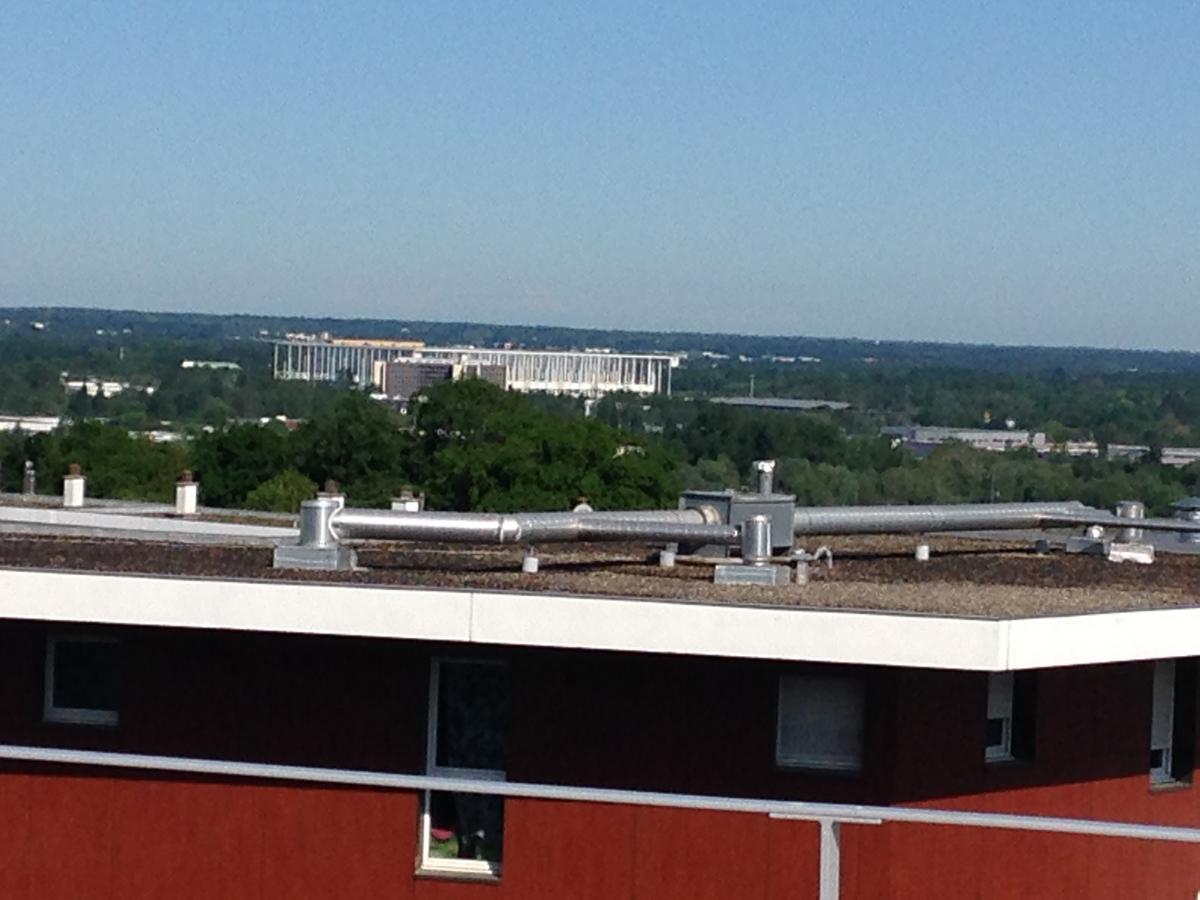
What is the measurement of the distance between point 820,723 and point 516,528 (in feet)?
9.02

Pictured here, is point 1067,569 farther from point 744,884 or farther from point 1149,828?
point 1149,828

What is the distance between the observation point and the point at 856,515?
17.3 metres

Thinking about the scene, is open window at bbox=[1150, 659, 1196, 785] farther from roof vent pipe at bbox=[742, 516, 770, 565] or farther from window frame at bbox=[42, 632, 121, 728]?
window frame at bbox=[42, 632, 121, 728]

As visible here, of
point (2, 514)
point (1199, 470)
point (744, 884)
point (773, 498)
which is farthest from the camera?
point (1199, 470)

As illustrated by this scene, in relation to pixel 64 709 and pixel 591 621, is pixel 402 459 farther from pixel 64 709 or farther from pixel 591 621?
Result: pixel 591 621

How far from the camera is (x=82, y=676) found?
549 inches

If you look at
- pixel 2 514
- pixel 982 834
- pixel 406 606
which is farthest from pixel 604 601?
pixel 2 514

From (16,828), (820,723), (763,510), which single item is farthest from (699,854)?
(763,510)

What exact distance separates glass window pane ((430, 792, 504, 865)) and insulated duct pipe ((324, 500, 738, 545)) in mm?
2115

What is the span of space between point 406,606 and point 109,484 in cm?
6244

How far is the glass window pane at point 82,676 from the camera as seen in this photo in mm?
13906

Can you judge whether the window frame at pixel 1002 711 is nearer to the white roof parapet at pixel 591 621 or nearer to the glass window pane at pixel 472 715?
the white roof parapet at pixel 591 621

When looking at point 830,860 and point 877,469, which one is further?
point 877,469

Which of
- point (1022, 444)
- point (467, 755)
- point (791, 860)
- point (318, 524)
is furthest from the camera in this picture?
point (1022, 444)
